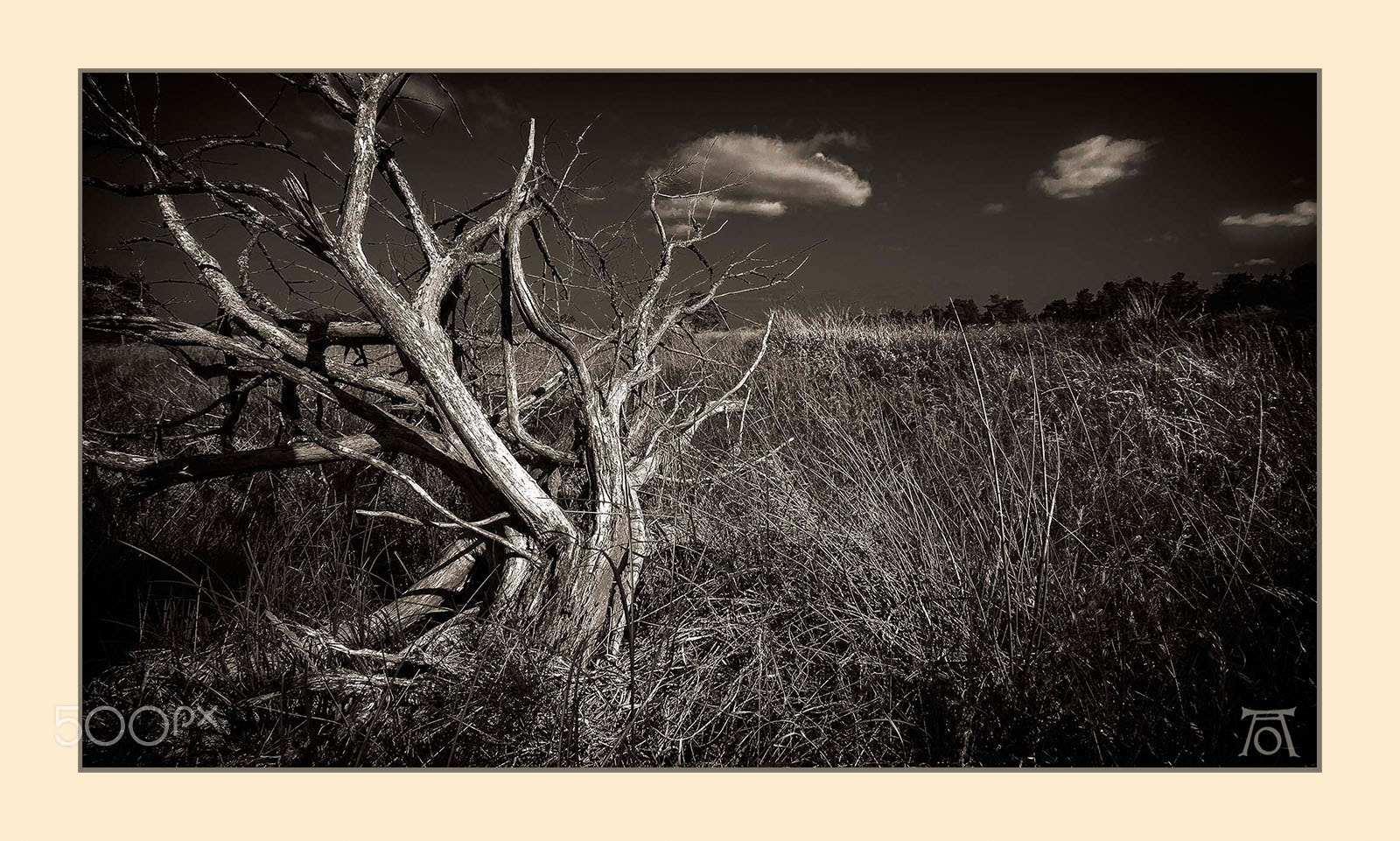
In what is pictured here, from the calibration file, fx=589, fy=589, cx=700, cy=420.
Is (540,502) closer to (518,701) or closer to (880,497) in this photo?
(518,701)

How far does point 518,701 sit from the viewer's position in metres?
1.74

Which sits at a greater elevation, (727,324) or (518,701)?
(727,324)

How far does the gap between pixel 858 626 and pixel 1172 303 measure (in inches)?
153

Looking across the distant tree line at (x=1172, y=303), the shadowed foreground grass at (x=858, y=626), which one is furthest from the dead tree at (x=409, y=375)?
the distant tree line at (x=1172, y=303)

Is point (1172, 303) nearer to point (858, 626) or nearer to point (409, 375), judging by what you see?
point (858, 626)

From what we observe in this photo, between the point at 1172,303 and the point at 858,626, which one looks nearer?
the point at 858,626

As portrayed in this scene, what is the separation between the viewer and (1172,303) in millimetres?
4156

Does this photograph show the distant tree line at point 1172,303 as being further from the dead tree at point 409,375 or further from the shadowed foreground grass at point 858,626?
the dead tree at point 409,375

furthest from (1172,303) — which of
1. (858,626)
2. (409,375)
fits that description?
(409,375)

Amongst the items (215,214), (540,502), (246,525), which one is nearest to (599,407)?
(540,502)

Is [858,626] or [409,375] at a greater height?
[409,375]

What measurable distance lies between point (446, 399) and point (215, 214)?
972mm

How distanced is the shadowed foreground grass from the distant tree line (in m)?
0.31

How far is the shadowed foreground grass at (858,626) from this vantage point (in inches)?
64.0
